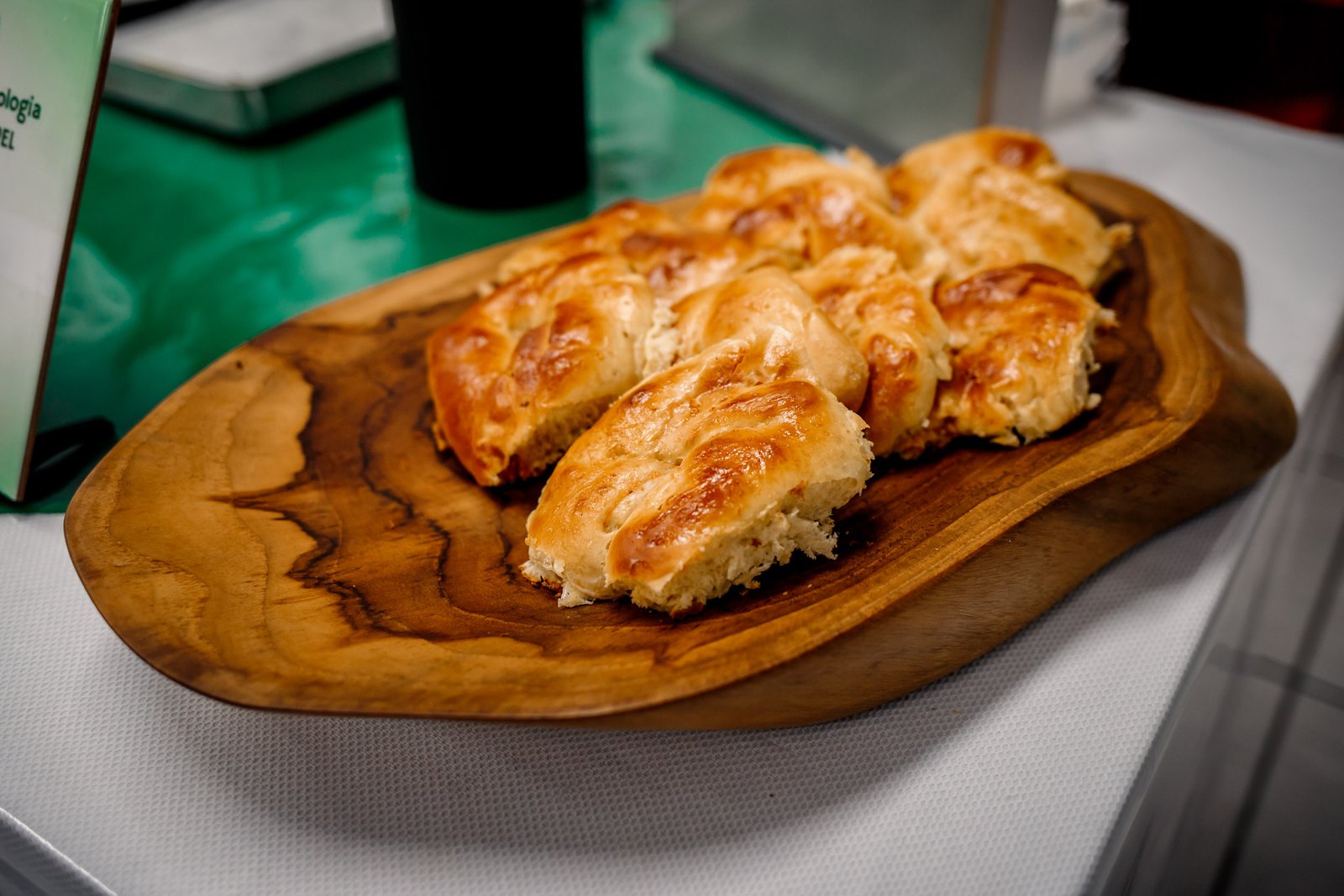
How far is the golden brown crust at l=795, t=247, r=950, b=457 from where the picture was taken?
1463 mm

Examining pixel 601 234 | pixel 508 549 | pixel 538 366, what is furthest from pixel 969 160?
pixel 508 549

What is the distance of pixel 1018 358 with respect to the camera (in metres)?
1.51

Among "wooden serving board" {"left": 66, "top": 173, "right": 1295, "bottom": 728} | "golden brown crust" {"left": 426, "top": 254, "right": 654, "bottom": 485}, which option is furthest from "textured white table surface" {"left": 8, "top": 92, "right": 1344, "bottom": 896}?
"golden brown crust" {"left": 426, "top": 254, "right": 654, "bottom": 485}

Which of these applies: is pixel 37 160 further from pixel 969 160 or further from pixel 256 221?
pixel 969 160

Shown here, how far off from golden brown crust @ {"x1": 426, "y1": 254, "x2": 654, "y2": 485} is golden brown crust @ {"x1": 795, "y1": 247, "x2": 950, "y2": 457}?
1.03 feet

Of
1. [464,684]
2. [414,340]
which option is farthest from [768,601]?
[414,340]

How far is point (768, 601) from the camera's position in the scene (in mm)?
1241

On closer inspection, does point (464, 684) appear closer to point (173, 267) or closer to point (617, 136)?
point (173, 267)

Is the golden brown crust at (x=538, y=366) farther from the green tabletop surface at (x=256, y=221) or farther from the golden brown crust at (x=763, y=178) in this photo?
the green tabletop surface at (x=256, y=221)

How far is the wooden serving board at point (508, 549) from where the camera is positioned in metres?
1.12

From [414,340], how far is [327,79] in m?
1.55

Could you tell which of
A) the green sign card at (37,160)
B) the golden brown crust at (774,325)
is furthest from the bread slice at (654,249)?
the green sign card at (37,160)

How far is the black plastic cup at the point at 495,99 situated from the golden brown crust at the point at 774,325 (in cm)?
110

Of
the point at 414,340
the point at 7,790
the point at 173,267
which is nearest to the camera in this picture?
the point at 7,790
